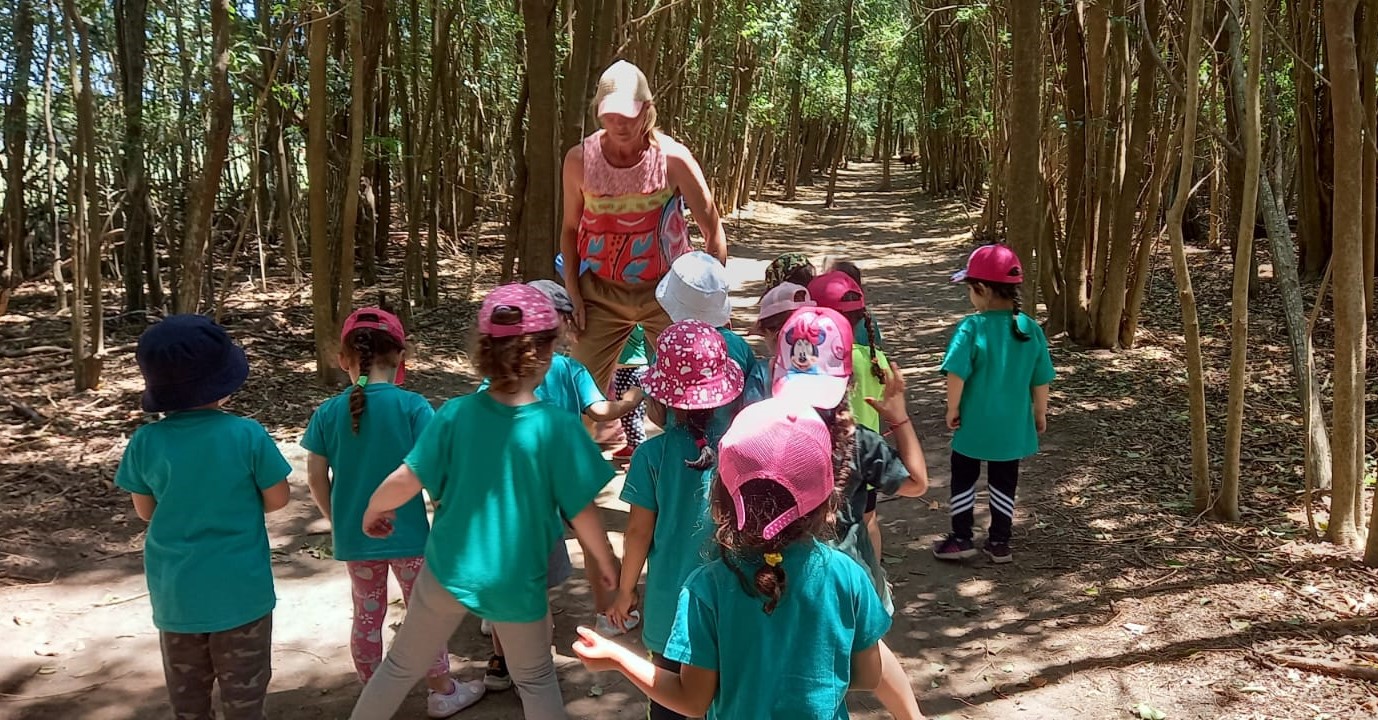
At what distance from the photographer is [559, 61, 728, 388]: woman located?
4.11 meters

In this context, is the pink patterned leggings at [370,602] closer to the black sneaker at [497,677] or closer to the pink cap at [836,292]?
the black sneaker at [497,677]

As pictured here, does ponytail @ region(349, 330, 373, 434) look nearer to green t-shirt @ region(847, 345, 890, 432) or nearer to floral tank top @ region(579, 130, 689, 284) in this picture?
floral tank top @ region(579, 130, 689, 284)

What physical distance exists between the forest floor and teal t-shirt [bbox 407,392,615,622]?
892 millimetres

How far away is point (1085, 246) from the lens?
28.9 feet

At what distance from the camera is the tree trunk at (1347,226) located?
3.98m

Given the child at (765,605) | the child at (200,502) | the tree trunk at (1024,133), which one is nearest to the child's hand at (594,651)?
the child at (765,605)

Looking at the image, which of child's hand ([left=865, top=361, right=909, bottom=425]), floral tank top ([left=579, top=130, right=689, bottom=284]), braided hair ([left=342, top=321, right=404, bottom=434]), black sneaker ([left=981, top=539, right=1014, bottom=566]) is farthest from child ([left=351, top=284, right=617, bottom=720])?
black sneaker ([left=981, top=539, right=1014, bottom=566])

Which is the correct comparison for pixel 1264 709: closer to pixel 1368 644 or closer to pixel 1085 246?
pixel 1368 644

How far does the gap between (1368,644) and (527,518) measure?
3018 mm

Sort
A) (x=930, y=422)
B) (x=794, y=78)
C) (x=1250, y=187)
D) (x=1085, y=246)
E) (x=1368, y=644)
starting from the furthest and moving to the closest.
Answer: (x=794, y=78)
(x=1085, y=246)
(x=930, y=422)
(x=1250, y=187)
(x=1368, y=644)

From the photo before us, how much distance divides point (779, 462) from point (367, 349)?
1.78 m

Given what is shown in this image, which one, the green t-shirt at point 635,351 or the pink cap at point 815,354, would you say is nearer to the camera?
the pink cap at point 815,354

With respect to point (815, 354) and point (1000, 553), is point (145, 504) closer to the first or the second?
point (815, 354)

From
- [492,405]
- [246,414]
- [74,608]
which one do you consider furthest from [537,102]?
[492,405]
